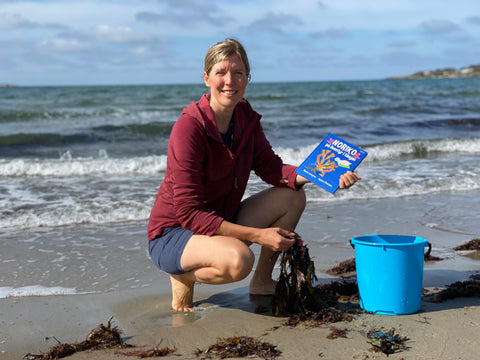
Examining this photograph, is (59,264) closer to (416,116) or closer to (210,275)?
(210,275)

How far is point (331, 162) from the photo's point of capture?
11.1 ft

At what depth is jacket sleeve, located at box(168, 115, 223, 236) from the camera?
10.2 feet

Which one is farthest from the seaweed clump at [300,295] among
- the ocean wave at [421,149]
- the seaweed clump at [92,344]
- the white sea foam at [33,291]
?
the ocean wave at [421,149]

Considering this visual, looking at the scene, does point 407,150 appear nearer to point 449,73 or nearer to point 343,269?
point 343,269

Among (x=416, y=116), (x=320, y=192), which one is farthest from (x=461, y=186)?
(x=416, y=116)

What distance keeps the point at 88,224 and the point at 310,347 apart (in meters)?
3.72

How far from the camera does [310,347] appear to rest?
2.86 m

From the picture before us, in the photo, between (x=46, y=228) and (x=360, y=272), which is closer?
(x=360, y=272)

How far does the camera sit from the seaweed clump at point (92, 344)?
112 inches

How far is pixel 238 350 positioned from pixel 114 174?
6701mm

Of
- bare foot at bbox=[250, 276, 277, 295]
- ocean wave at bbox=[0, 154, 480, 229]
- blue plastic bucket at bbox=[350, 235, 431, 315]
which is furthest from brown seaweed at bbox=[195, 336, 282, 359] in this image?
ocean wave at bbox=[0, 154, 480, 229]

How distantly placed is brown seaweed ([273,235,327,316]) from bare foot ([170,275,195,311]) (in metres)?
0.56

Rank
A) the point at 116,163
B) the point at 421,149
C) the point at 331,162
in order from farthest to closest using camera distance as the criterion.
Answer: the point at 421,149 → the point at 116,163 → the point at 331,162

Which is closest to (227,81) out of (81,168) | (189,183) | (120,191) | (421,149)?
(189,183)
